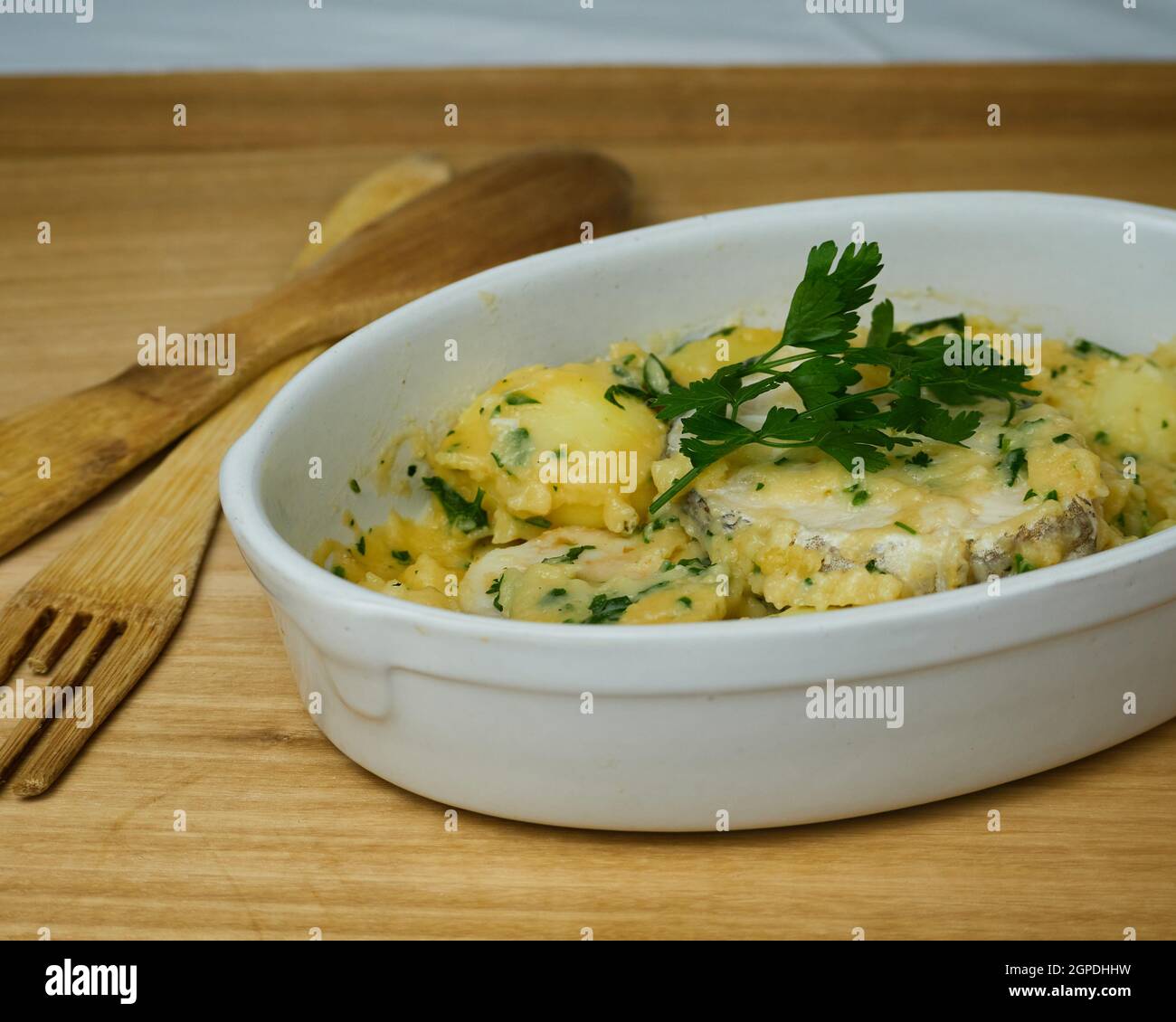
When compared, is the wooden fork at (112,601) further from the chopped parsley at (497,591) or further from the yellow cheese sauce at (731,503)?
the chopped parsley at (497,591)

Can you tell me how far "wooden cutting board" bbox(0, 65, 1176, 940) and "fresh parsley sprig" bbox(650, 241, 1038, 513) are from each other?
0.40 metres

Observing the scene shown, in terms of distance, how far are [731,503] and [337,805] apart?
0.54m

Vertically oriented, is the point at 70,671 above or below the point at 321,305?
below

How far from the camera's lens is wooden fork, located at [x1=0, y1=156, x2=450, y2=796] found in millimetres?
1654

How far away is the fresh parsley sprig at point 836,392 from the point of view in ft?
5.23

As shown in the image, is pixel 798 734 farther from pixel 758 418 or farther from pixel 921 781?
pixel 758 418

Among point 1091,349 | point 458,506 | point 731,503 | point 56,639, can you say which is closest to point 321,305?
point 458,506

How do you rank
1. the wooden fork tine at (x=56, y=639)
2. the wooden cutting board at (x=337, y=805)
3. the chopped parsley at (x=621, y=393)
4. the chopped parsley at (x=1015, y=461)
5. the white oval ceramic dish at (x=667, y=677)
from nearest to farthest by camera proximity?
the white oval ceramic dish at (x=667, y=677) → the wooden cutting board at (x=337, y=805) → the chopped parsley at (x=1015, y=461) → the wooden fork tine at (x=56, y=639) → the chopped parsley at (x=621, y=393)

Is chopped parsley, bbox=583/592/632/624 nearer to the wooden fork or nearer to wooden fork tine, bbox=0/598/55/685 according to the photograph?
the wooden fork

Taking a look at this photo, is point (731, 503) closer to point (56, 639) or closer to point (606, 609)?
point (606, 609)

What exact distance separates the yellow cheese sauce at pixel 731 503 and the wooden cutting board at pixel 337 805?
24 cm

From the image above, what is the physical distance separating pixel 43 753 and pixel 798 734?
0.84 meters

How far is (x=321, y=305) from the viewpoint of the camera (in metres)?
2.35

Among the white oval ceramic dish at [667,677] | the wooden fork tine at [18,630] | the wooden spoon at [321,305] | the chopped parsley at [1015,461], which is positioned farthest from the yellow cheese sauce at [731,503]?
the wooden spoon at [321,305]
